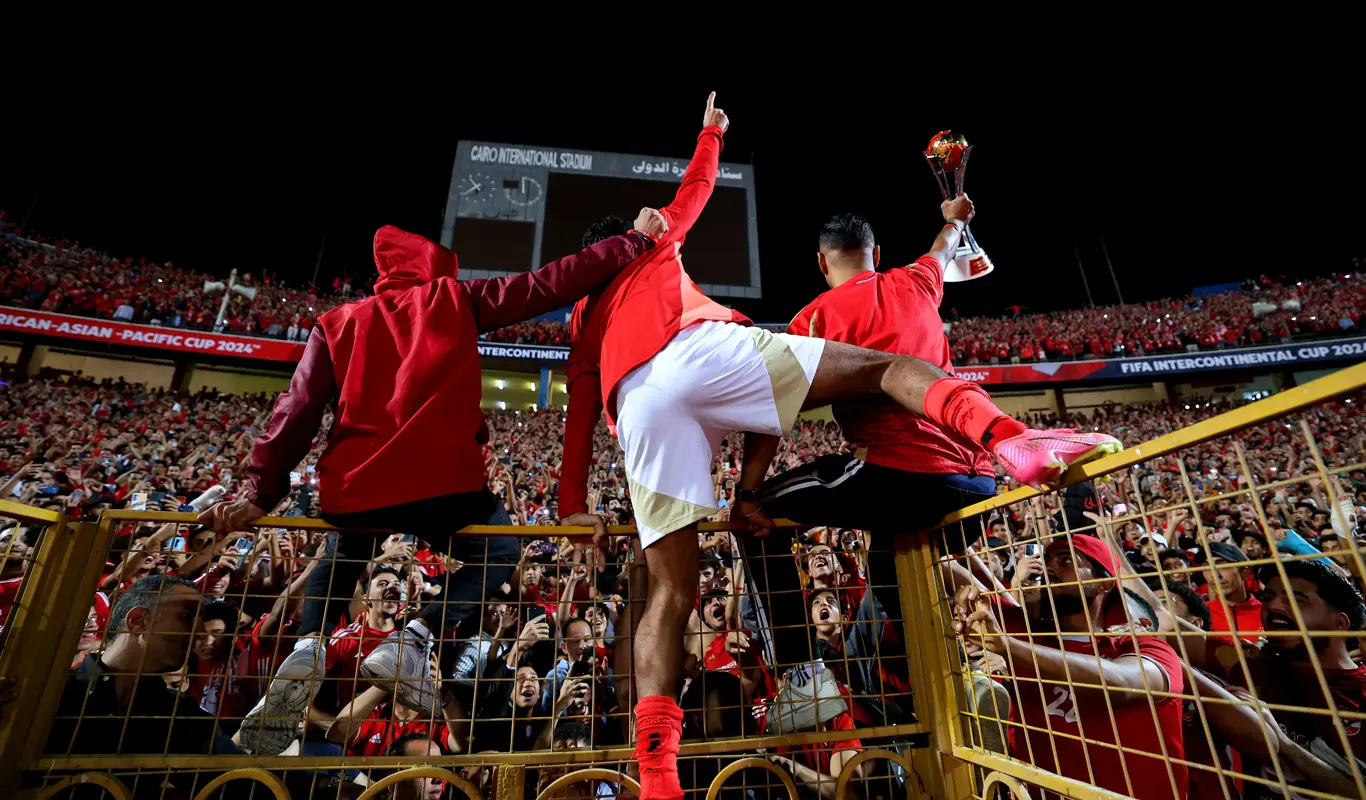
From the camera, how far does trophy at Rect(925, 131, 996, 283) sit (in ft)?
7.61

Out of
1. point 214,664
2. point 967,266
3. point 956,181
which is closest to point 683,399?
point 967,266

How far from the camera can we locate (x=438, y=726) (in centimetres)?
234

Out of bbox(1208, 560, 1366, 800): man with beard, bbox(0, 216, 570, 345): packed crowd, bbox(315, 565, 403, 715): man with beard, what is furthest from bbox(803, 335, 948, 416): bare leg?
bbox(0, 216, 570, 345): packed crowd

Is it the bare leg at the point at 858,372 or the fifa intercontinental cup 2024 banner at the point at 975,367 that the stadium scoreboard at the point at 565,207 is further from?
the bare leg at the point at 858,372

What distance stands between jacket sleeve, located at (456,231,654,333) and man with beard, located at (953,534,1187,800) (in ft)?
4.30

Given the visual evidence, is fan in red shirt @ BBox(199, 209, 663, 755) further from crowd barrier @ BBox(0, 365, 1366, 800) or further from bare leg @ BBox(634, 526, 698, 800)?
bare leg @ BBox(634, 526, 698, 800)

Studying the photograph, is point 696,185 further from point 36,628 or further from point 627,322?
point 36,628

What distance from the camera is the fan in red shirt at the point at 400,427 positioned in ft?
5.61

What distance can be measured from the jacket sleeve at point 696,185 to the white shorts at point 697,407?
2.59 ft

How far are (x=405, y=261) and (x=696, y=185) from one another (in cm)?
106

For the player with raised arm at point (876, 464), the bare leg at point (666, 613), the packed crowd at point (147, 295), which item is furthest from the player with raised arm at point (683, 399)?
the packed crowd at point (147, 295)

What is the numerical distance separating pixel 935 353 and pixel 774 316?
884 inches

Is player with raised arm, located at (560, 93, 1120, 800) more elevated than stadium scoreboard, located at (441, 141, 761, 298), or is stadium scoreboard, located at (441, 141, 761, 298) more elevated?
stadium scoreboard, located at (441, 141, 761, 298)

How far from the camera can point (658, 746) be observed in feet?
4.30
